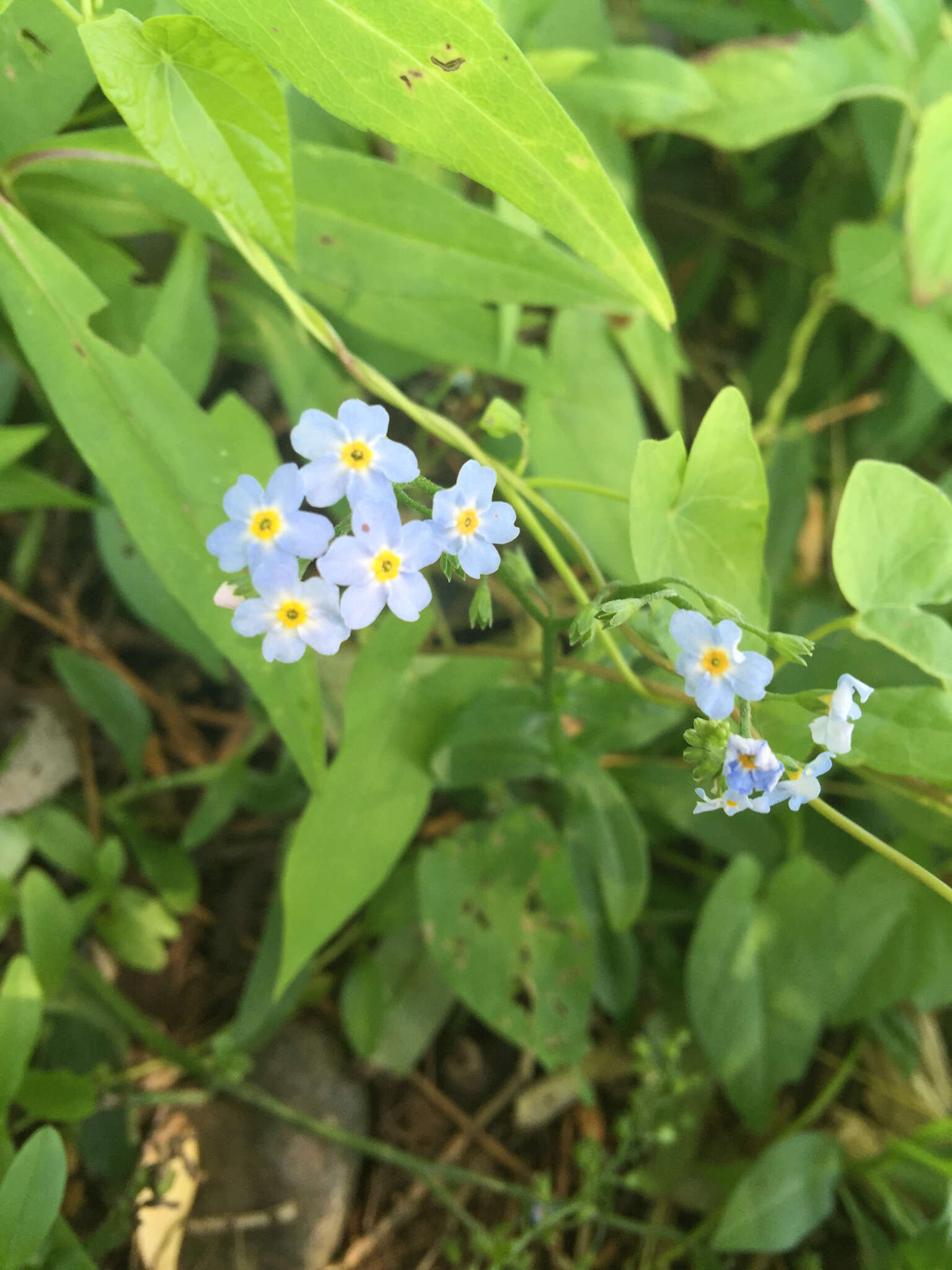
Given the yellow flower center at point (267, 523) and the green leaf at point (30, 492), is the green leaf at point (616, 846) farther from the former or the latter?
the green leaf at point (30, 492)

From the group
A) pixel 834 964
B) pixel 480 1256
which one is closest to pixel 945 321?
pixel 834 964

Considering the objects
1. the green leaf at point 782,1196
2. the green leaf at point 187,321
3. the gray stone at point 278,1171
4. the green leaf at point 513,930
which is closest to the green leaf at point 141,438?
the green leaf at point 187,321

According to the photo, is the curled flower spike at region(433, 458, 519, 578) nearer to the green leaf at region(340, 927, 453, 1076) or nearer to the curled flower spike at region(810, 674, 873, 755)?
the curled flower spike at region(810, 674, 873, 755)

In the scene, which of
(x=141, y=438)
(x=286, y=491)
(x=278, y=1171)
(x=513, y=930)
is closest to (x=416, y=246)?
Result: (x=141, y=438)

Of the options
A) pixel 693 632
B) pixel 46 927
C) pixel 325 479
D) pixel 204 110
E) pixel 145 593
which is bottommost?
pixel 46 927

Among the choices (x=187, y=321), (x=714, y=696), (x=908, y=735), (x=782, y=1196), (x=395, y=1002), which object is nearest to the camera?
(x=714, y=696)

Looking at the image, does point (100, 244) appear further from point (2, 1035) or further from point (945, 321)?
point (945, 321)

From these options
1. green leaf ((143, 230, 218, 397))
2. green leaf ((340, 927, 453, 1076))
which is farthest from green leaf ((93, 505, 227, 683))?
green leaf ((340, 927, 453, 1076))

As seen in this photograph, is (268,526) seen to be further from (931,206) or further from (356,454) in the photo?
(931,206)
